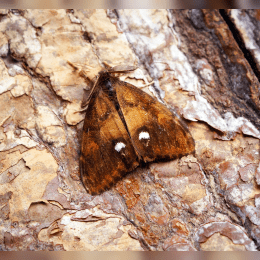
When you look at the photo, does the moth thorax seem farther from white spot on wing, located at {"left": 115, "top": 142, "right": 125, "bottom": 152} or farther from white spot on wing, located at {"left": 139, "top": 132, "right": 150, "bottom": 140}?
white spot on wing, located at {"left": 139, "top": 132, "right": 150, "bottom": 140}

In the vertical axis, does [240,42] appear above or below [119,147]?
above

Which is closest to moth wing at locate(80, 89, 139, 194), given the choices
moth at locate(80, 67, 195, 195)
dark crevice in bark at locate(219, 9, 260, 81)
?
moth at locate(80, 67, 195, 195)

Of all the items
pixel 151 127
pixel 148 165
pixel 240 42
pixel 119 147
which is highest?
pixel 240 42

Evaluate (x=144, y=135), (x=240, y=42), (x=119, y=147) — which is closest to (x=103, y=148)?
(x=119, y=147)

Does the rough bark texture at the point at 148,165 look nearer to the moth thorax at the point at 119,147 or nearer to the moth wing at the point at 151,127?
the moth wing at the point at 151,127

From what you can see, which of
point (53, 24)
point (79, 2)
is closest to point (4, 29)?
point (53, 24)

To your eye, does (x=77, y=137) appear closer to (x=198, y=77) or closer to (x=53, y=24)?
(x=53, y=24)

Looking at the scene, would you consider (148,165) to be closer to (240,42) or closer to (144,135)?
(144,135)
